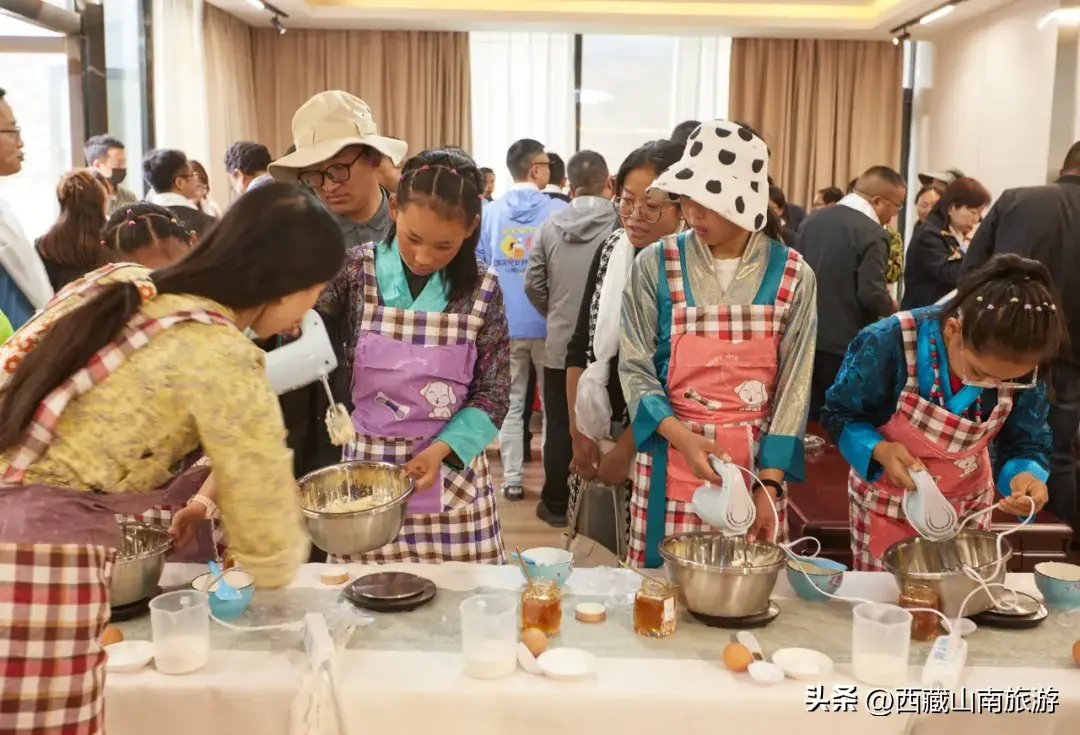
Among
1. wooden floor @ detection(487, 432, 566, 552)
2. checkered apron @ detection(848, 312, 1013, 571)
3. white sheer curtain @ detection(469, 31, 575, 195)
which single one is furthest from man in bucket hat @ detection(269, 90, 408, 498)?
white sheer curtain @ detection(469, 31, 575, 195)

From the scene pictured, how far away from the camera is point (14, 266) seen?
259cm

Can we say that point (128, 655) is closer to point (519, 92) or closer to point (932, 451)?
point (932, 451)

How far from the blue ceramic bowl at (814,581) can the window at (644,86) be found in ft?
22.0

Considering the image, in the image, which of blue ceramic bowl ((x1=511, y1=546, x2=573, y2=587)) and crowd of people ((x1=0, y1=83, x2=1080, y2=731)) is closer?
crowd of people ((x1=0, y1=83, x2=1080, y2=731))

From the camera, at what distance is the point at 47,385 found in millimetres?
1073

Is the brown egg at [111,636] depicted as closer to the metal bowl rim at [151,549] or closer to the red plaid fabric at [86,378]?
the metal bowl rim at [151,549]

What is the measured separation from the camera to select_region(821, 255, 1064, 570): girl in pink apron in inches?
67.1

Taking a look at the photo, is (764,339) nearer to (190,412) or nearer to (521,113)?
(190,412)

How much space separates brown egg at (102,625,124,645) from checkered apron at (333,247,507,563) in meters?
0.51

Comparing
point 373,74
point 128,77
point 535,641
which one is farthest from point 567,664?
point 373,74

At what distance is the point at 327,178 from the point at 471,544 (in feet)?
2.82

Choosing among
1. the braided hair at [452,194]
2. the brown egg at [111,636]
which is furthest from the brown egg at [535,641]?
the braided hair at [452,194]

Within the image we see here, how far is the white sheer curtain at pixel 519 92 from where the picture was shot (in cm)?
788

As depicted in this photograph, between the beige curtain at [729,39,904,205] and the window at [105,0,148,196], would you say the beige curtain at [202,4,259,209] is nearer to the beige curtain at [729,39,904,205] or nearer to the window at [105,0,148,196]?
the window at [105,0,148,196]
